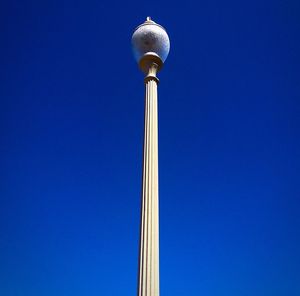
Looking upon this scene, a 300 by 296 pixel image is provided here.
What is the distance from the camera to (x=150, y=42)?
80.3ft

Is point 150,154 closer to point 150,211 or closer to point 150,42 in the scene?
point 150,211

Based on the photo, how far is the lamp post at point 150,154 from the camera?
16562 mm

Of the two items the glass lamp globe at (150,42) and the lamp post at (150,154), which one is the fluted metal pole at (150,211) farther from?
the glass lamp globe at (150,42)

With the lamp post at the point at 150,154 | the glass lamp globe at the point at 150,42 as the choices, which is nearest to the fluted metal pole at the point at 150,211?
the lamp post at the point at 150,154

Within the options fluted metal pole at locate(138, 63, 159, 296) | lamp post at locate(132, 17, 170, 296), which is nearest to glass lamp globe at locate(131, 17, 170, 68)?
lamp post at locate(132, 17, 170, 296)

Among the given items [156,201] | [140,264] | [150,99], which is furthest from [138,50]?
[140,264]

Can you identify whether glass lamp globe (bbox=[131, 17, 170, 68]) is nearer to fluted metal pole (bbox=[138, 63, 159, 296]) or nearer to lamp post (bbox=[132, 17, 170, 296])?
lamp post (bbox=[132, 17, 170, 296])

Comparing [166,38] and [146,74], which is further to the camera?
[166,38]

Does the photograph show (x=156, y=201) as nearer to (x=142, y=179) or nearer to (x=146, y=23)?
(x=142, y=179)

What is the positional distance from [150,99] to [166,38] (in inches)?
238

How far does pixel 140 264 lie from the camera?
16.8 meters

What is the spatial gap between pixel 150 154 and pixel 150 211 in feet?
10.6

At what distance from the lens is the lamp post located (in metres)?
16.6

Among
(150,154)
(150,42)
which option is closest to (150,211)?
(150,154)
